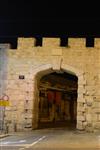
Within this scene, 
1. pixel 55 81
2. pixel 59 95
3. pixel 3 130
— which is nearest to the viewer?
pixel 3 130

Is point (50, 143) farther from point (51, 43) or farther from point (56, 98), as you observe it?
point (56, 98)

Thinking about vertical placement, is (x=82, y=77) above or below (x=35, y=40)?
below

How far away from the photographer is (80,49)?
23375mm

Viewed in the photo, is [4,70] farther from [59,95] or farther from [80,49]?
[59,95]

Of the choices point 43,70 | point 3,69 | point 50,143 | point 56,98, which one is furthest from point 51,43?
point 56,98

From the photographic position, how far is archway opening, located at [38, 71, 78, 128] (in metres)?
35.1

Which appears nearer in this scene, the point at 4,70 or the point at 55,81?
the point at 4,70

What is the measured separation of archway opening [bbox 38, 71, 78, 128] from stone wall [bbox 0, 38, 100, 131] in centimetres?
891

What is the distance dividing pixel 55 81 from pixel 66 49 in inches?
555

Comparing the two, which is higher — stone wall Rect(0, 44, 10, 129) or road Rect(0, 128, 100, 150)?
stone wall Rect(0, 44, 10, 129)

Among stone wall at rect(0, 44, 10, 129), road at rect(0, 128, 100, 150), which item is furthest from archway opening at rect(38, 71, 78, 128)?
road at rect(0, 128, 100, 150)

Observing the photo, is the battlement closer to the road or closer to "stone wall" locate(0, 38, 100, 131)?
"stone wall" locate(0, 38, 100, 131)

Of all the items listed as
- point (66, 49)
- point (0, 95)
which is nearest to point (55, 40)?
point (66, 49)

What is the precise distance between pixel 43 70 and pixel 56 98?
56.2 feet
